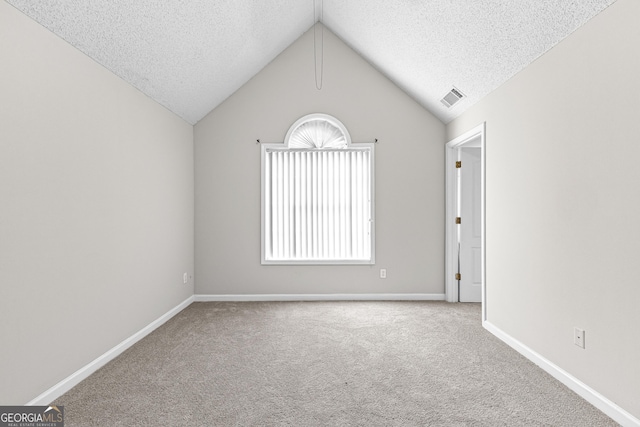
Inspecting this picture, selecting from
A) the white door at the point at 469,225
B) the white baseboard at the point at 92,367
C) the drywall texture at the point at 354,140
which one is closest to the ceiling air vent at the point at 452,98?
the drywall texture at the point at 354,140

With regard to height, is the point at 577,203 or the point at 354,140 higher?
the point at 354,140

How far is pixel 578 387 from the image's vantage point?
2227mm

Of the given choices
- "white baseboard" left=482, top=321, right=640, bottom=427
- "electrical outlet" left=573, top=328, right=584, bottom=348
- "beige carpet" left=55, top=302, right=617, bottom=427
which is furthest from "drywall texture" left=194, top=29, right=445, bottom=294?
"electrical outlet" left=573, top=328, right=584, bottom=348

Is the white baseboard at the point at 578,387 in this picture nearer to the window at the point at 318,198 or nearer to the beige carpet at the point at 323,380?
the beige carpet at the point at 323,380

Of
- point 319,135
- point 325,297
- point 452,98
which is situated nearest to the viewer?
point 452,98

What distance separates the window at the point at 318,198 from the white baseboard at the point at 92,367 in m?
1.66

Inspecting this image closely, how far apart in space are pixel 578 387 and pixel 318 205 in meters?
3.26

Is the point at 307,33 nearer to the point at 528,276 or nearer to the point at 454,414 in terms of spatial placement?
the point at 528,276

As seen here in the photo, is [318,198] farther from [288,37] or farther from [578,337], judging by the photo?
[578,337]

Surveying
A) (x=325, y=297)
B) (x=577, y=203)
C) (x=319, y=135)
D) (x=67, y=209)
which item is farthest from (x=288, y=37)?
(x=577, y=203)

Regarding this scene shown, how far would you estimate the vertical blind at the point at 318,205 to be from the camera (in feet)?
15.4

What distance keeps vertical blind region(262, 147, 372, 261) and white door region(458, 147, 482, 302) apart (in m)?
1.21

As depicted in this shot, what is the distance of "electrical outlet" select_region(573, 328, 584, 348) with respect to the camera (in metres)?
2.21

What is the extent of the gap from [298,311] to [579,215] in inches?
116
